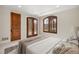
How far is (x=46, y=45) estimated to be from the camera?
5.73 feet

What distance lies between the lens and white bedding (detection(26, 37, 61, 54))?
1.74 metres

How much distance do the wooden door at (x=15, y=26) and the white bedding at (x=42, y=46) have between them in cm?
24

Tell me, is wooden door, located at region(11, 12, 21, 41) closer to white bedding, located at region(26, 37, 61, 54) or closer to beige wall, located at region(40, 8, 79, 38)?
white bedding, located at region(26, 37, 61, 54)

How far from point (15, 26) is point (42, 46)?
Result: 1.65ft

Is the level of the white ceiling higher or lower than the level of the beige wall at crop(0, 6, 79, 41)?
higher

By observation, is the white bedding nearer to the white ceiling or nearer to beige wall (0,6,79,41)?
beige wall (0,6,79,41)

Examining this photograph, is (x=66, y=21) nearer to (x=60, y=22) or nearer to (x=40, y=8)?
(x=60, y=22)

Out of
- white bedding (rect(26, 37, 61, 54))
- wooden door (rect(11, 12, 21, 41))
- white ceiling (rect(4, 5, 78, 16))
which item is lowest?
white bedding (rect(26, 37, 61, 54))

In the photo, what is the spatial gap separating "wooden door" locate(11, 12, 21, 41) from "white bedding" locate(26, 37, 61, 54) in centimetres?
24

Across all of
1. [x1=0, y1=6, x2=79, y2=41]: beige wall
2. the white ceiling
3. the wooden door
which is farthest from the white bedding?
the white ceiling

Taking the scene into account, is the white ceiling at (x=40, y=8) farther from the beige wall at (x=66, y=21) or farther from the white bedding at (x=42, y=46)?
the white bedding at (x=42, y=46)

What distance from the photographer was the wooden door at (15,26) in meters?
1.74

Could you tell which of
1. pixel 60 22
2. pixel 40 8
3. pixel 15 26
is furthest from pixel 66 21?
pixel 15 26

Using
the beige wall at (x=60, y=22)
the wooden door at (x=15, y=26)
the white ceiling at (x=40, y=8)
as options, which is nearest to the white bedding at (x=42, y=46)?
the beige wall at (x=60, y=22)
